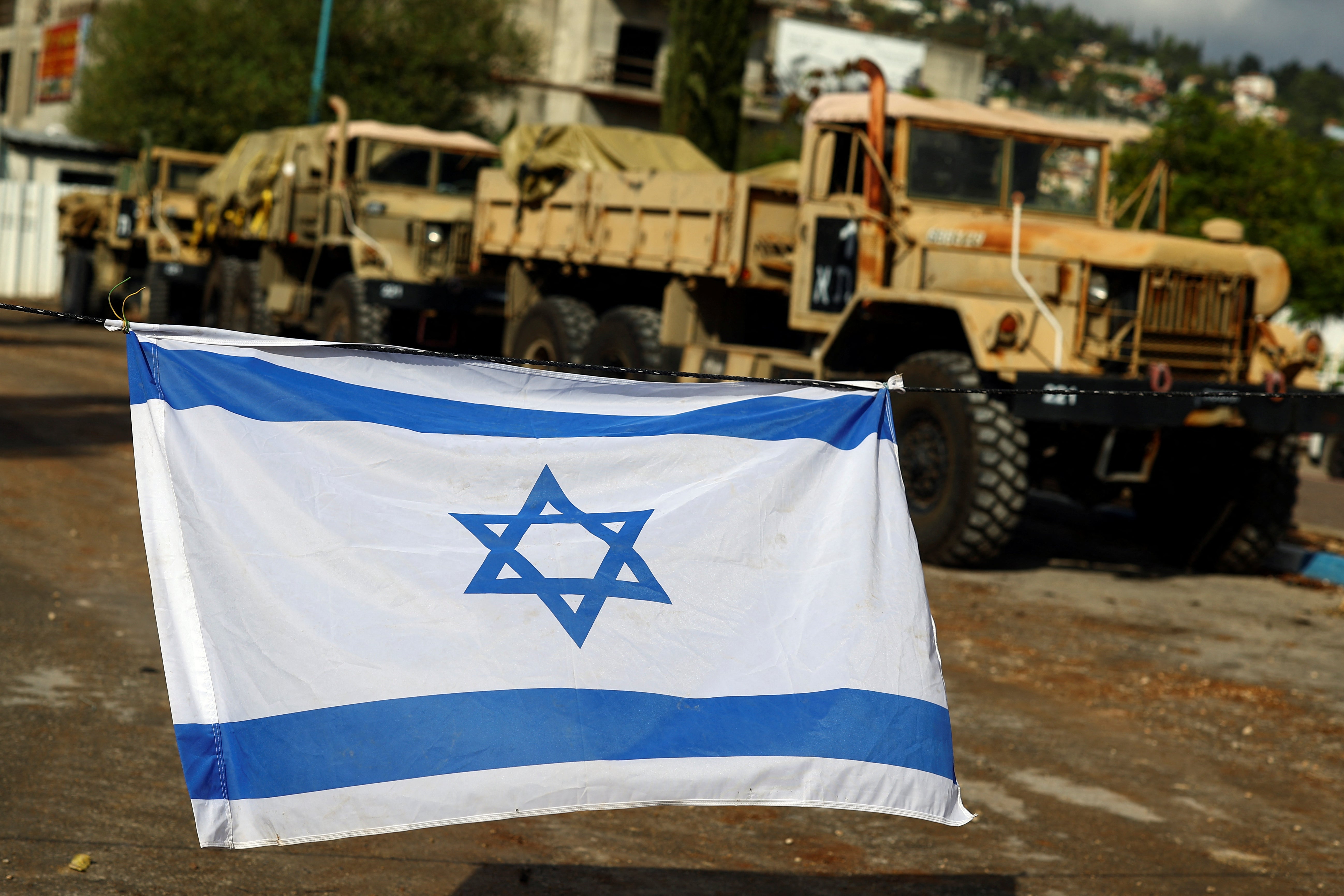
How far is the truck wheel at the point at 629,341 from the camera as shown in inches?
442

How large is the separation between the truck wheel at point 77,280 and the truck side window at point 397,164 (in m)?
10.6

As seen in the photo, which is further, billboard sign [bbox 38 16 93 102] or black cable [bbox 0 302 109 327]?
billboard sign [bbox 38 16 93 102]

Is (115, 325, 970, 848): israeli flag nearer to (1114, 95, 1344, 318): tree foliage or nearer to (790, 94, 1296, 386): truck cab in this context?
(790, 94, 1296, 386): truck cab

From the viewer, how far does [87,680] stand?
5.78m

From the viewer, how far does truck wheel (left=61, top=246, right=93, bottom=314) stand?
24.3 meters

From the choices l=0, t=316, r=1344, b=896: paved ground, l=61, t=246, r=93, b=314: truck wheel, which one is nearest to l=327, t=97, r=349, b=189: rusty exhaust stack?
Result: l=0, t=316, r=1344, b=896: paved ground

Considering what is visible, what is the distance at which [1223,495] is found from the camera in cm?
1011

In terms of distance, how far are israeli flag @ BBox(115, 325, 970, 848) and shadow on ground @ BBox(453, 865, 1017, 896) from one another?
913 mm

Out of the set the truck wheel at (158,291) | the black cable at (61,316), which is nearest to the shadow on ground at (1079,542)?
the black cable at (61,316)

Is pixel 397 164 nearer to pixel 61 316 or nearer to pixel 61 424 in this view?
pixel 61 424

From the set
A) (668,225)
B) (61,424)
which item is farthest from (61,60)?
(668,225)

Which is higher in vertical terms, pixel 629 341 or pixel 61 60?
pixel 61 60

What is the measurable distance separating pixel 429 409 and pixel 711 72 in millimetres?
18923

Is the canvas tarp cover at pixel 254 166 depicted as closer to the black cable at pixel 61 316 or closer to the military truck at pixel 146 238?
the military truck at pixel 146 238
